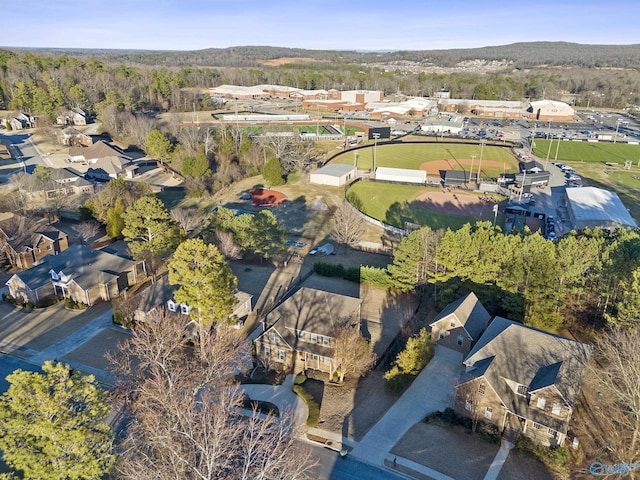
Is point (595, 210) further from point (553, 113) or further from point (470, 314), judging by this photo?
point (553, 113)

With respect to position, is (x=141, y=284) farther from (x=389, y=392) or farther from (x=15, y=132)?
(x=15, y=132)

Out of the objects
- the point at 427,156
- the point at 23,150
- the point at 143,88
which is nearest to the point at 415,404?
the point at 427,156

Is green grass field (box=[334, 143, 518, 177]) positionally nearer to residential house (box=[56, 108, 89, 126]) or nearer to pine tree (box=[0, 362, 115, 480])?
residential house (box=[56, 108, 89, 126])

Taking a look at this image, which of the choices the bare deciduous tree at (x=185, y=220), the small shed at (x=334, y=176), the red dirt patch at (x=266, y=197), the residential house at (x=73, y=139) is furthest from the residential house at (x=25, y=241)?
the residential house at (x=73, y=139)

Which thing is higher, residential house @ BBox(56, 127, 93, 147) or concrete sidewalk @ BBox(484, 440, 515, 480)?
residential house @ BBox(56, 127, 93, 147)

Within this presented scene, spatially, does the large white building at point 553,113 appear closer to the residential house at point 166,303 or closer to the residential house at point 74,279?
the residential house at point 166,303

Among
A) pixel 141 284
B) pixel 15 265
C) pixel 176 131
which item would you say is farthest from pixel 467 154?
pixel 15 265

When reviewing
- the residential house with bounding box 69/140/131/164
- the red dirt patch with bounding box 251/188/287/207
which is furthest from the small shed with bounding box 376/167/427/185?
the residential house with bounding box 69/140/131/164
